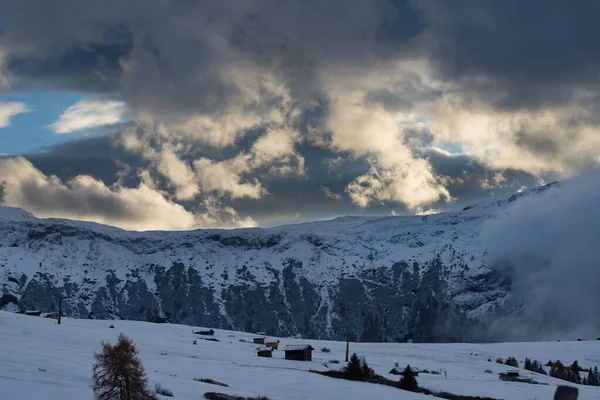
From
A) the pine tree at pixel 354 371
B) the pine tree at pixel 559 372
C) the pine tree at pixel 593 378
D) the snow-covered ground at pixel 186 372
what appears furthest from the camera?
the pine tree at pixel 593 378

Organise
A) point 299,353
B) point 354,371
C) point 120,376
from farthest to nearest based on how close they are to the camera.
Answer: point 299,353, point 354,371, point 120,376

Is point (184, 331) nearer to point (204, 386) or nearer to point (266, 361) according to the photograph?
point (266, 361)

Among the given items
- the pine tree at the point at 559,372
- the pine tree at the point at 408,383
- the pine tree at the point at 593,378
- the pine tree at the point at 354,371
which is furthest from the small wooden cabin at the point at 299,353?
the pine tree at the point at 593,378

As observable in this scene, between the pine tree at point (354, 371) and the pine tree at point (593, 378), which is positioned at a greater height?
the pine tree at point (354, 371)

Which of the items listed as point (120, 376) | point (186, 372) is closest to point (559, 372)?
point (186, 372)

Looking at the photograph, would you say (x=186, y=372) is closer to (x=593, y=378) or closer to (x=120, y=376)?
(x=120, y=376)

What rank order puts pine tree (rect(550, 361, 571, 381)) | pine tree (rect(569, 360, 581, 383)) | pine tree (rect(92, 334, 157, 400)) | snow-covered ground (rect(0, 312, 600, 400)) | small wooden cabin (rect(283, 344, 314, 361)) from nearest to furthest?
pine tree (rect(92, 334, 157, 400)) < snow-covered ground (rect(0, 312, 600, 400)) < small wooden cabin (rect(283, 344, 314, 361)) < pine tree (rect(569, 360, 581, 383)) < pine tree (rect(550, 361, 571, 381))

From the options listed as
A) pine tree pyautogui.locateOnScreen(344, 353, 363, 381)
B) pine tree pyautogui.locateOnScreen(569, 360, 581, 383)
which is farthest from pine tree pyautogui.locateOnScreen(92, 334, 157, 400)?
pine tree pyautogui.locateOnScreen(569, 360, 581, 383)

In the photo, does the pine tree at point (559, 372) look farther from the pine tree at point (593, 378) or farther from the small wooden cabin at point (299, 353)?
the small wooden cabin at point (299, 353)

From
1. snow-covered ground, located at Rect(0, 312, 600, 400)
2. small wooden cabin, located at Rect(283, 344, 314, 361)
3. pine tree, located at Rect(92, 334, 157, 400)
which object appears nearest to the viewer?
pine tree, located at Rect(92, 334, 157, 400)

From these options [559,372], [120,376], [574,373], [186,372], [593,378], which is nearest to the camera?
[120,376]

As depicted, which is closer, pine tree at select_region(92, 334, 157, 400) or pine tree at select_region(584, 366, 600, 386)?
pine tree at select_region(92, 334, 157, 400)

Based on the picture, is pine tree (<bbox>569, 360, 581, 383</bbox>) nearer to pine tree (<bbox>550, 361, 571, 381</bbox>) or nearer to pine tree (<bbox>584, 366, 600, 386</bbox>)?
pine tree (<bbox>550, 361, 571, 381</bbox>)


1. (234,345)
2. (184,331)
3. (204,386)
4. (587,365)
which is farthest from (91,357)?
(587,365)
